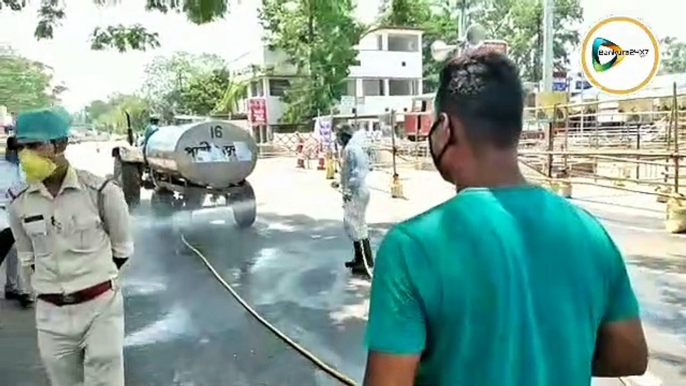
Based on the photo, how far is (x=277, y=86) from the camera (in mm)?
42625

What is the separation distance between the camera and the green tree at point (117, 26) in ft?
20.5

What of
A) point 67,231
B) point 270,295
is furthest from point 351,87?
point 67,231

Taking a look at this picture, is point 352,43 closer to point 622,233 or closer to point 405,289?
point 622,233

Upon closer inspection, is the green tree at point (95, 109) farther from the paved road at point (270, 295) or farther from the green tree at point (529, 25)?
the paved road at point (270, 295)

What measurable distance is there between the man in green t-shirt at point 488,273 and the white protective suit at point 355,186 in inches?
246

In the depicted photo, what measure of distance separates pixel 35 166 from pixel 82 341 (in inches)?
29.0

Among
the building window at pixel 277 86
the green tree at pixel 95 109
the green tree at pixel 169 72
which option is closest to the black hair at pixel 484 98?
the building window at pixel 277 86

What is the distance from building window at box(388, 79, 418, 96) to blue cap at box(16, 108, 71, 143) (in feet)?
140

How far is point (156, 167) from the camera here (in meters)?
12.6

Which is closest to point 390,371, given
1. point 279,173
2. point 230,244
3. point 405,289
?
point 405,289

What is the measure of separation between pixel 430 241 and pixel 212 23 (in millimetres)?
5507

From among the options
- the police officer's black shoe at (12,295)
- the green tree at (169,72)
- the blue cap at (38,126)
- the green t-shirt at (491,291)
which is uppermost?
the green tree at (169,72)

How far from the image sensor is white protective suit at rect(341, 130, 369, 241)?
7.57m

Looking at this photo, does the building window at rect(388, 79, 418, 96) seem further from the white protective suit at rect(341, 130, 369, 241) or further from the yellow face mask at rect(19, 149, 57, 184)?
the yellow face mask at rect(19, 149, 57, 184)
